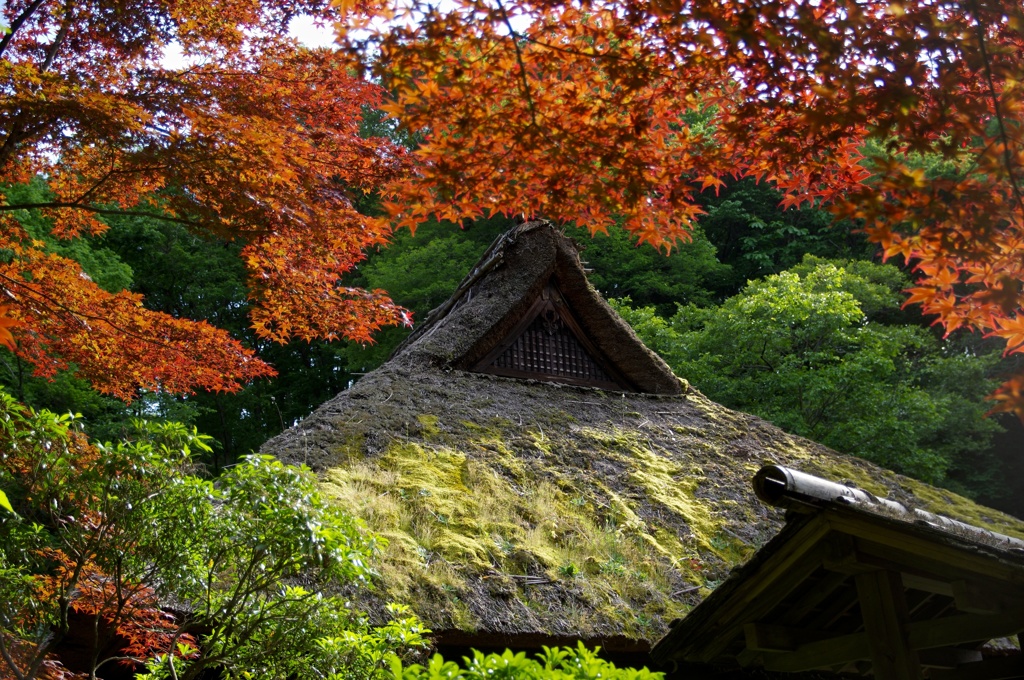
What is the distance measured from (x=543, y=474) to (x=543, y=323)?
2941mm

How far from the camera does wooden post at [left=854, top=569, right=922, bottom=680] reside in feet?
10.4

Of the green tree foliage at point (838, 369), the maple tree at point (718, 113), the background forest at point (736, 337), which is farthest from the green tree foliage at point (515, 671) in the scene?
the green tree foliage at point (838, 369)

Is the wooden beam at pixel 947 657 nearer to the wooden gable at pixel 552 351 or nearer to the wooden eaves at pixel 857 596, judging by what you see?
the wooden eaves at pixel 857 596

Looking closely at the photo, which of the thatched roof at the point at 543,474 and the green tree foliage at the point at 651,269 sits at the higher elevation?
the green tree foliage at the point at 651,269

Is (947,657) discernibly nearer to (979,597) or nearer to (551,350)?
(979,597)

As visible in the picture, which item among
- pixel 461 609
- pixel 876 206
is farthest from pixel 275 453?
pixel 876 206

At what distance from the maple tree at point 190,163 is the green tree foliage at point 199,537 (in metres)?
1.30

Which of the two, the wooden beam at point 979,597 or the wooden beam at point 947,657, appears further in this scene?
the wooden beam at point 947,657

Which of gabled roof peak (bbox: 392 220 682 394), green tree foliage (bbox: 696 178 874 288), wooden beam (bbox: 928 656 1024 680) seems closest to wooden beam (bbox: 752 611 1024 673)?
wooden beam (bbox: 928 656 1024 680)

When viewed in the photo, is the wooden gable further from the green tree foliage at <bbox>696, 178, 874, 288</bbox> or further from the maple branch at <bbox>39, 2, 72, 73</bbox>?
the green tree foliage at <bbox>696, 178, 874, 288</bbox>

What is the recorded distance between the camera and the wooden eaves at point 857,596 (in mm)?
2928

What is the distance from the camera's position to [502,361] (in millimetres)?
8953

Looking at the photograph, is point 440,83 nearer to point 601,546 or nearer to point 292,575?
point 292,575

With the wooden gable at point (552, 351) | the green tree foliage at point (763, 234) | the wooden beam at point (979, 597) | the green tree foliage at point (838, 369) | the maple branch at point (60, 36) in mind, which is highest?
the maple branch at point (60, 36)
